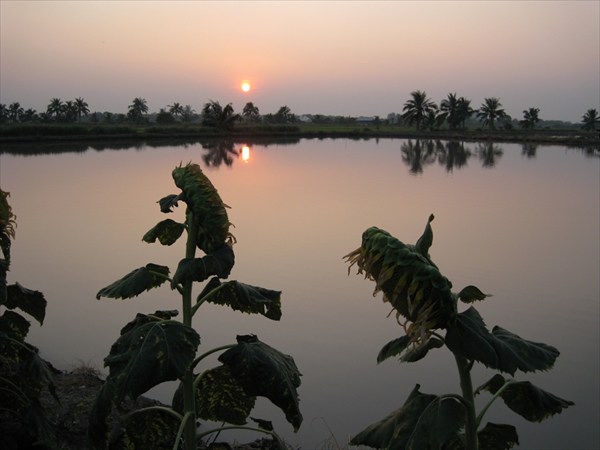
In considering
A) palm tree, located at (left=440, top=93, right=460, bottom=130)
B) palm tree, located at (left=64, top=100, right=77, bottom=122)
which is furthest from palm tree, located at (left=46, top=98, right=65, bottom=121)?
palm tree, located at (left=440, top=93, right=460, bottom=130)

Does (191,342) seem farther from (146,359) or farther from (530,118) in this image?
(530,118)

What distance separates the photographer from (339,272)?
629 centimetres

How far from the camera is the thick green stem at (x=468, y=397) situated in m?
1.02

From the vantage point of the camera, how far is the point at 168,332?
1.28 metres

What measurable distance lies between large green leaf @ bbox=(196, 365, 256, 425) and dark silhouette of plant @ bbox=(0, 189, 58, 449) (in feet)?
1.58

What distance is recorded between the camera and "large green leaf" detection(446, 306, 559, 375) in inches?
37.1

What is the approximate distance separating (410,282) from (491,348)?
0.19 m

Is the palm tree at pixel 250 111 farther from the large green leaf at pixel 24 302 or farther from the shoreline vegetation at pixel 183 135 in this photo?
the large green leaf at pixel 24 302

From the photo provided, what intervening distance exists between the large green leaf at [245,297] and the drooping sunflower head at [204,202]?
0.15 m

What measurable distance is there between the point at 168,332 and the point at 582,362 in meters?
3.75

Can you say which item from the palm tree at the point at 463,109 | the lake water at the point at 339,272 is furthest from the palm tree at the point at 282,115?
the lake water at the point at 339,272

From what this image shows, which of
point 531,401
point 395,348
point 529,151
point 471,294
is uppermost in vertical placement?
point 471,294

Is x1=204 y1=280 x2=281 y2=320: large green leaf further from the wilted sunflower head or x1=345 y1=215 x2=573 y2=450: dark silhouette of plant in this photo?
the wilted sunflower head

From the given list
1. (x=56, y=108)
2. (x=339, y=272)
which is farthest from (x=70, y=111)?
(x=339, y=272)
